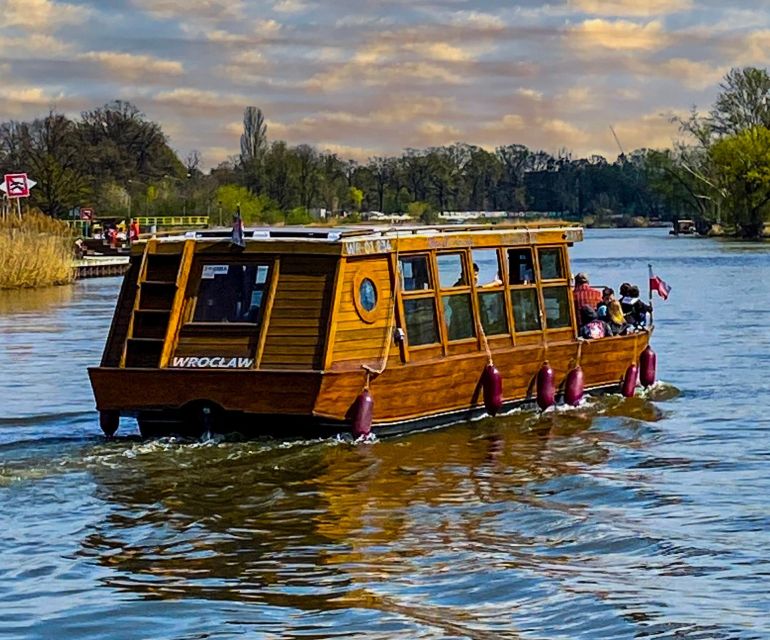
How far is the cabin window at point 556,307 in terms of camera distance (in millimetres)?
23250

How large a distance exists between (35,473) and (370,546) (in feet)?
16.9

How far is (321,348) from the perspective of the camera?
18.9 meters

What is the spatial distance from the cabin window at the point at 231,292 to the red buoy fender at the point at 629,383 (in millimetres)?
8134

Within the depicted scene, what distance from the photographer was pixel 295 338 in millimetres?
19047

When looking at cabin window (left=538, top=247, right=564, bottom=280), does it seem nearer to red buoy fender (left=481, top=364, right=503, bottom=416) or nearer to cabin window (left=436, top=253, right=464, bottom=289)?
cabin window (left=436, top=253, right=464, bottom=289)

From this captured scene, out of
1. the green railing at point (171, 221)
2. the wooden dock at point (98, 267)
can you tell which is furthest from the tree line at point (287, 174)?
the wooden dock at point (98, 267)

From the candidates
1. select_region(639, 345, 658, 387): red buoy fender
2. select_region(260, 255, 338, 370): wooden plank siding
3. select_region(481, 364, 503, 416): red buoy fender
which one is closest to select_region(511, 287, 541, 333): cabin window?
select_region(481, 364, 503, 416): red buoy fender

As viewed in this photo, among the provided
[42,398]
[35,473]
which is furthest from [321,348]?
[42,398]

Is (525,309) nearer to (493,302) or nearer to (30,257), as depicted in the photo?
(493,302)

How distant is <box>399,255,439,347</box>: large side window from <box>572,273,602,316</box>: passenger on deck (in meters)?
4.85

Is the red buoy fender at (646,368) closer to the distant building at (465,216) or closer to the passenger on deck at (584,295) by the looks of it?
the passenger on deck at (584,295)

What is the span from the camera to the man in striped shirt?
25.3 metres

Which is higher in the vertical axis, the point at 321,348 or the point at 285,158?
the point at 285,158

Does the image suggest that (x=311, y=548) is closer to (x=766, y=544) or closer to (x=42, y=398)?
(x=766, y=544)
